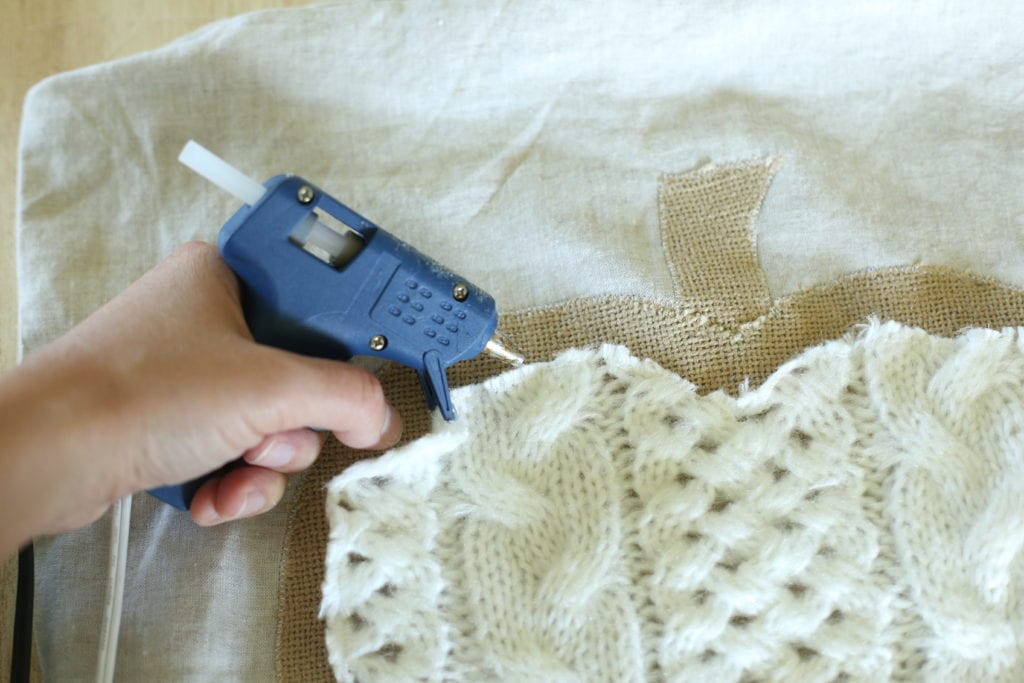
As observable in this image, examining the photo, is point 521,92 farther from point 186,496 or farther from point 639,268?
point 186,496

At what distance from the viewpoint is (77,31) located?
3.34 ft

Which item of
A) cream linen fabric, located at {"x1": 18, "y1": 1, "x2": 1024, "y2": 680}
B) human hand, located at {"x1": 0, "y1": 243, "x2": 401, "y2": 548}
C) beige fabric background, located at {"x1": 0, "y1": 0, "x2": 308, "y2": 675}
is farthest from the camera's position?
beige fabric background, located at {"x1": 0, "y1": 0, "x2": 308, "y2": 675}

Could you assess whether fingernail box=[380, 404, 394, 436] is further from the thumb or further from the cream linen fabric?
the cream linen fabric

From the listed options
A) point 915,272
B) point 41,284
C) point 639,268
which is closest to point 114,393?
point 41,284

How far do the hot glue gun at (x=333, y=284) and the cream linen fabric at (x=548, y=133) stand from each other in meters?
0.15

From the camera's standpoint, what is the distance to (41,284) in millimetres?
849

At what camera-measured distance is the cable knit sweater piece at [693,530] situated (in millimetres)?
719

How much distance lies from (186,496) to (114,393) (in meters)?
0.16

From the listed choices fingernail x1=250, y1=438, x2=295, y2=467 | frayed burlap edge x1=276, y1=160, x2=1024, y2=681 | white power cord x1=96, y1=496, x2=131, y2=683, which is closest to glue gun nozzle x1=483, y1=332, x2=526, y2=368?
frayed burlap edge x1=276, y1=160, x2=1024, y2=681

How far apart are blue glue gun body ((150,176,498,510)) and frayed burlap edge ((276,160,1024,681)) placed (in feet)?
0.36

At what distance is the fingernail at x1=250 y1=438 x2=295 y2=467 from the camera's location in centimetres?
69

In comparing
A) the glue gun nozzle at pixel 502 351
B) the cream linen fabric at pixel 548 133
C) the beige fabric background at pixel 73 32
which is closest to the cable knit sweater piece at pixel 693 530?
the glue gun nozzle at pixel 502 351

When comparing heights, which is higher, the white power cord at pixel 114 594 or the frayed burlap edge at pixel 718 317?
the frayed burlap edge at pixel 718 317

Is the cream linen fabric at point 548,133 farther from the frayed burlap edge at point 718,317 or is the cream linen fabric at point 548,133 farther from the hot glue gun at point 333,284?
the hot glue gun at point 333,284
